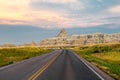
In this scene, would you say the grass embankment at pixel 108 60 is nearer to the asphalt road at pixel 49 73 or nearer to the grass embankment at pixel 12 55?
the asphalt road at pixel 49 73

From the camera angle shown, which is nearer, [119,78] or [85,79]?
[85,79]

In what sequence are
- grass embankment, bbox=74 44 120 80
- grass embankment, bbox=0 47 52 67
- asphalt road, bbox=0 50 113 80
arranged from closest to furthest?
asphalt road, bbox=0 50 113 80 < grass embankment, bbox=74 44 120 80 < grass embankment, bbox=0 47 52 67

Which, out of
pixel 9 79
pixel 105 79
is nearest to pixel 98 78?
pixel 105 79

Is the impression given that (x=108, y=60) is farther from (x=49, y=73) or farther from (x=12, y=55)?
(x=49, y=73)

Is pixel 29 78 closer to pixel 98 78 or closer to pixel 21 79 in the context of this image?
pixel 21 79

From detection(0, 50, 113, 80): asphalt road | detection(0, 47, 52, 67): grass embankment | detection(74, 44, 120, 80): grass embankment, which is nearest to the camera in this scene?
detection(0, 50, 113, 80): asphalt road

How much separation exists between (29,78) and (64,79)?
2.29 m

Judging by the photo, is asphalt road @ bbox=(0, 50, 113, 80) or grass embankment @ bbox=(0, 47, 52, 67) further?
grass embankment @ bbox=(0, 47, 52, 67)

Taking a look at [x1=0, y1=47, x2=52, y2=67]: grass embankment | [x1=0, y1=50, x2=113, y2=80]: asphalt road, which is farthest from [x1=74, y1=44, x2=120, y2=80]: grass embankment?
[x1=0, y1=47, x2=52, y2=67]: grass embankment

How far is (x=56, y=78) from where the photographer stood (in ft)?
74.5

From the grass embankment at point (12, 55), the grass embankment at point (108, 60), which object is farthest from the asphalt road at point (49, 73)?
the grass embankment at point (12, 55)

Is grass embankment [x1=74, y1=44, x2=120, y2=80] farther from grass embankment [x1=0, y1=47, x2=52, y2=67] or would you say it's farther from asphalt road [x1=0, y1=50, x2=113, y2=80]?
grass embankment [x1=0, y1=47, x2=52, y2=67]

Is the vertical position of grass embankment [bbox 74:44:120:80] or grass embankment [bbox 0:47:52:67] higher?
grass embankment [bbox 0:47:52:67]

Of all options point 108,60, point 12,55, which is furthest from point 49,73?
point 12,55
